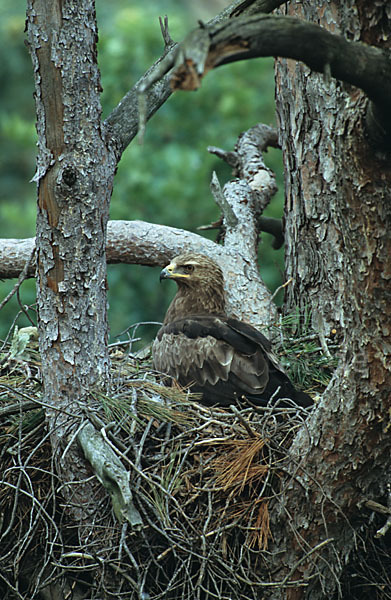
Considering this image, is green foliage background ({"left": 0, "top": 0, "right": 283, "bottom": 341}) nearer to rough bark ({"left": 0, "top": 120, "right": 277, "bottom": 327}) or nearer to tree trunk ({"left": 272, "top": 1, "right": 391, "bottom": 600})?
rough bark ({"left": 0, "top": 120, "right": 277, "bottom": 327})

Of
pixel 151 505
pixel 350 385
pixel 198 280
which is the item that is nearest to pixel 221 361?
pixel 198 280

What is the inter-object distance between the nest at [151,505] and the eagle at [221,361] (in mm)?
485

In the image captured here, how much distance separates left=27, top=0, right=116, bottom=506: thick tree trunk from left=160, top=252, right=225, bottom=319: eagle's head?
204cm

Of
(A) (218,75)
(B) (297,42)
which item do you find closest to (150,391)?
(B) (297,42)

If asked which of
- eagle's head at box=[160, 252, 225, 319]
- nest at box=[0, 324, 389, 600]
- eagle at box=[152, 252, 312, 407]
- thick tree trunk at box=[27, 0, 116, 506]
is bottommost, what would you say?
nest at box=[0, 324, 389, 600]

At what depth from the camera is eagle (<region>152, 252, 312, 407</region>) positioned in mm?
4691

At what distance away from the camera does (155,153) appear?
10812 millimetres

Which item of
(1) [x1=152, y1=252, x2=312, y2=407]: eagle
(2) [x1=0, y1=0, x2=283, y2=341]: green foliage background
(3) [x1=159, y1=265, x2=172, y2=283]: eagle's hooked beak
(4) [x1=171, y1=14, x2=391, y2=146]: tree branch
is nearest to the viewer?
(4) [x1=171, y1=14, x2=391, y2=146]: tree branch

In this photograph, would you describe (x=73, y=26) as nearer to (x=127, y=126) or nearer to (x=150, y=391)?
(x=127, y=126)

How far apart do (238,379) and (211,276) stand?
1.29m

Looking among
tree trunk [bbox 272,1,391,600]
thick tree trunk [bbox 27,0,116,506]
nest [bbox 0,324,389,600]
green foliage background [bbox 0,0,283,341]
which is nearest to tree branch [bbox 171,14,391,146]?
tree trunk [bbox 272,1,391,600]

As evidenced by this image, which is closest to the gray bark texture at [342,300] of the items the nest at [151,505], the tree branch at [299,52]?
the nest at [151,505]

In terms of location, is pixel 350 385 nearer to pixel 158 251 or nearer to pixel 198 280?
pixel 198 280

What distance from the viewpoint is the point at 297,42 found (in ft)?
7.22
